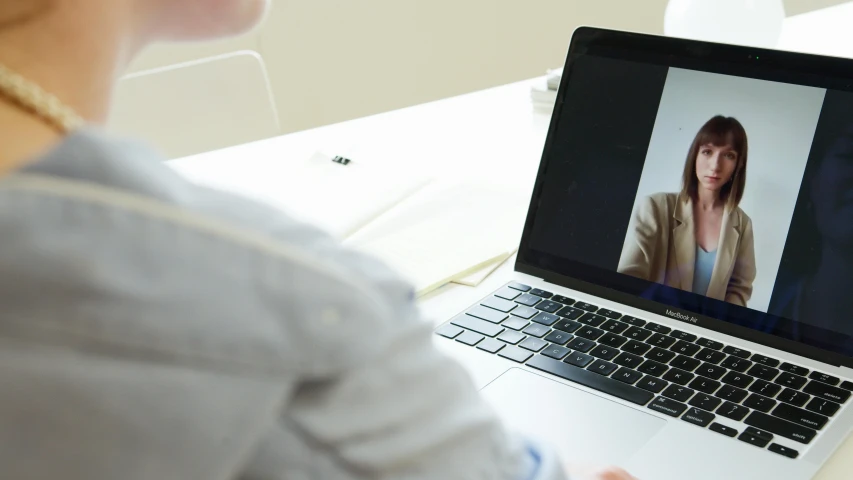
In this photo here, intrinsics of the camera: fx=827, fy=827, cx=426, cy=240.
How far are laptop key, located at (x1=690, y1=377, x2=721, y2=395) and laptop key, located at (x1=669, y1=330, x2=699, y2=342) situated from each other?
61 mm

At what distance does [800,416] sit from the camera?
0.62 meters

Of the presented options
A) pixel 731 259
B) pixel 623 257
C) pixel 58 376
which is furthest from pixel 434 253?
pixel 58 376

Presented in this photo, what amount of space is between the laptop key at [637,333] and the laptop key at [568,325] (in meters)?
0.04

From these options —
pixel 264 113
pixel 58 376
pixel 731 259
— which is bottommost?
pixel 264 113

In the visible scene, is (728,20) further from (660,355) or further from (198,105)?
(198,105)

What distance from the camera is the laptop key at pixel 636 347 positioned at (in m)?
0.73

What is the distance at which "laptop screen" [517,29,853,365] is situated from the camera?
710 mm

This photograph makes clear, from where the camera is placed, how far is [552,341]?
75 cm

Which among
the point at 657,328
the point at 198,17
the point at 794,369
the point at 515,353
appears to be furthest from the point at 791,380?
the point at 198,17

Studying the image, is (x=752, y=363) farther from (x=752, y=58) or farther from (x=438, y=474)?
(x=438, y=474)

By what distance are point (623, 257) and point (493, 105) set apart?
0.71 metres

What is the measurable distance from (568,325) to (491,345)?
0.08 meters

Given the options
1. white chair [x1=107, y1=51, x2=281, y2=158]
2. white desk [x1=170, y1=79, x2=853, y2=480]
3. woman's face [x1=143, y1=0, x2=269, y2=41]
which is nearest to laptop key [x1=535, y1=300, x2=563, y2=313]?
white desk [x1=170, y1=79, x2=853, y2=480]

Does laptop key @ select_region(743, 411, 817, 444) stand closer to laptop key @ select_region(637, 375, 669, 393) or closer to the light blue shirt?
laptop key @ select_region(637, 375, 669, 393)
